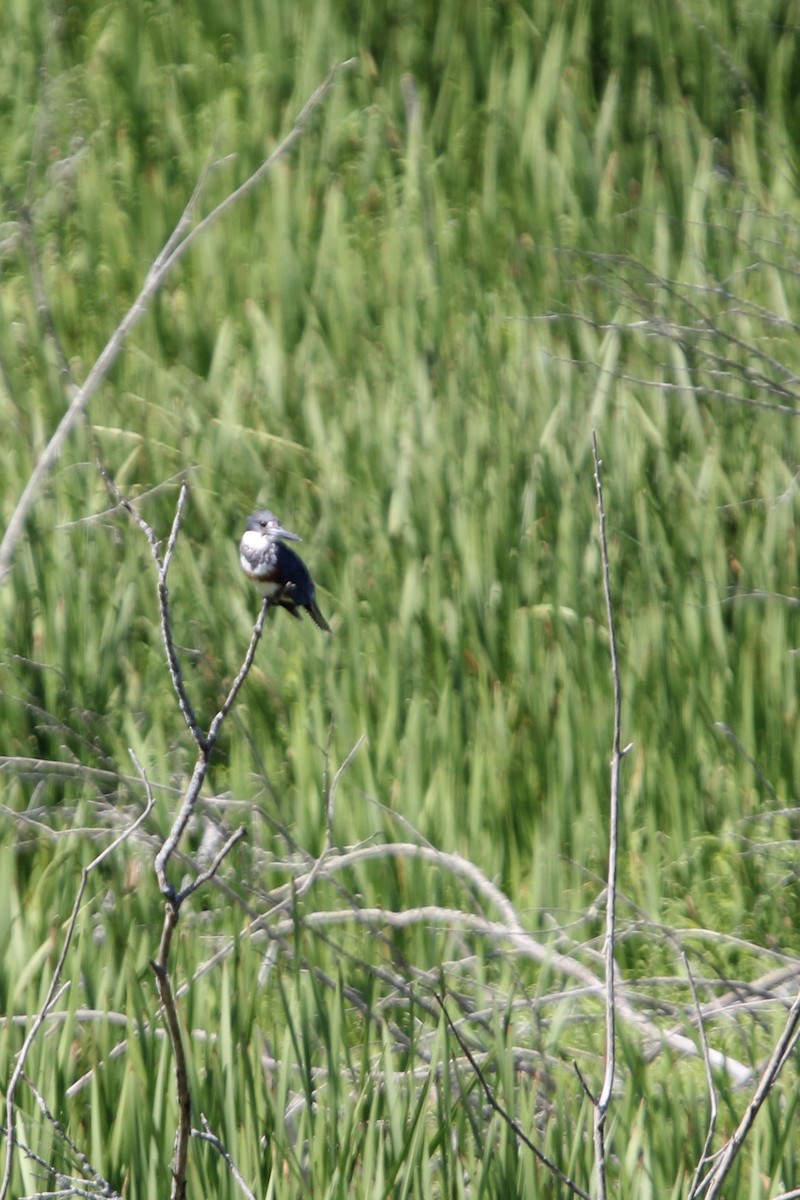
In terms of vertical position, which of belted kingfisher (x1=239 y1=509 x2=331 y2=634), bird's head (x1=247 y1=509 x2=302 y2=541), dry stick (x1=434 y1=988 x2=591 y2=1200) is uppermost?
bird's head (x1=247 y1=509 x2=302 y2=541)

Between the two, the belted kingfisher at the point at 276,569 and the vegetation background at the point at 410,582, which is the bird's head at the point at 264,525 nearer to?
the belted kingfisher at the point at 276,569

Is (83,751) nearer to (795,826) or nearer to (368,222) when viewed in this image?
(795,826)

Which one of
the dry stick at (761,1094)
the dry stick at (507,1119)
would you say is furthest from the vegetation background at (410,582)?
the dry stick at (761,1094)

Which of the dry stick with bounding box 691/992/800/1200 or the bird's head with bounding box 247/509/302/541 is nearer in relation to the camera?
the dry stick with bounding box 691/992/800/1200

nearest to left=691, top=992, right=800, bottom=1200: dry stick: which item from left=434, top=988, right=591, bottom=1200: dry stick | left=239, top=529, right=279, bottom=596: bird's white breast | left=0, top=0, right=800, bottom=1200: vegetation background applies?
left=434, top=988, right=591, bottom=1200: dry stick

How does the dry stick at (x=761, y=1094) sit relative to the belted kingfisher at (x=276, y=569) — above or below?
below

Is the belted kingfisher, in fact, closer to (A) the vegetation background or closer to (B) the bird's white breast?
(B) the bird's white breast

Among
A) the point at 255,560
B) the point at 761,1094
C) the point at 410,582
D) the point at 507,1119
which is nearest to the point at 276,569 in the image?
the point at 255,560

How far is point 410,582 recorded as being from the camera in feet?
11.9

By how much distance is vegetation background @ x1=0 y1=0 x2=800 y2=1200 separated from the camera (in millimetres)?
2223

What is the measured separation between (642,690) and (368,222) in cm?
Answer: 265

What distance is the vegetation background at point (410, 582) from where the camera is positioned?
222 centimetres

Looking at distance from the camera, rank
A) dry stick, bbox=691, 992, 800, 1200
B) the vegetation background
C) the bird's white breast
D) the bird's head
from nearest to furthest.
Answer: dry stick, bbox=691, 992, 800, 1200, the vegetation background, the bird's head, the bird's white breast

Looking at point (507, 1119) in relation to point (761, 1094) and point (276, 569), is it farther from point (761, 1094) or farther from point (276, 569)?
point (276, 569)
